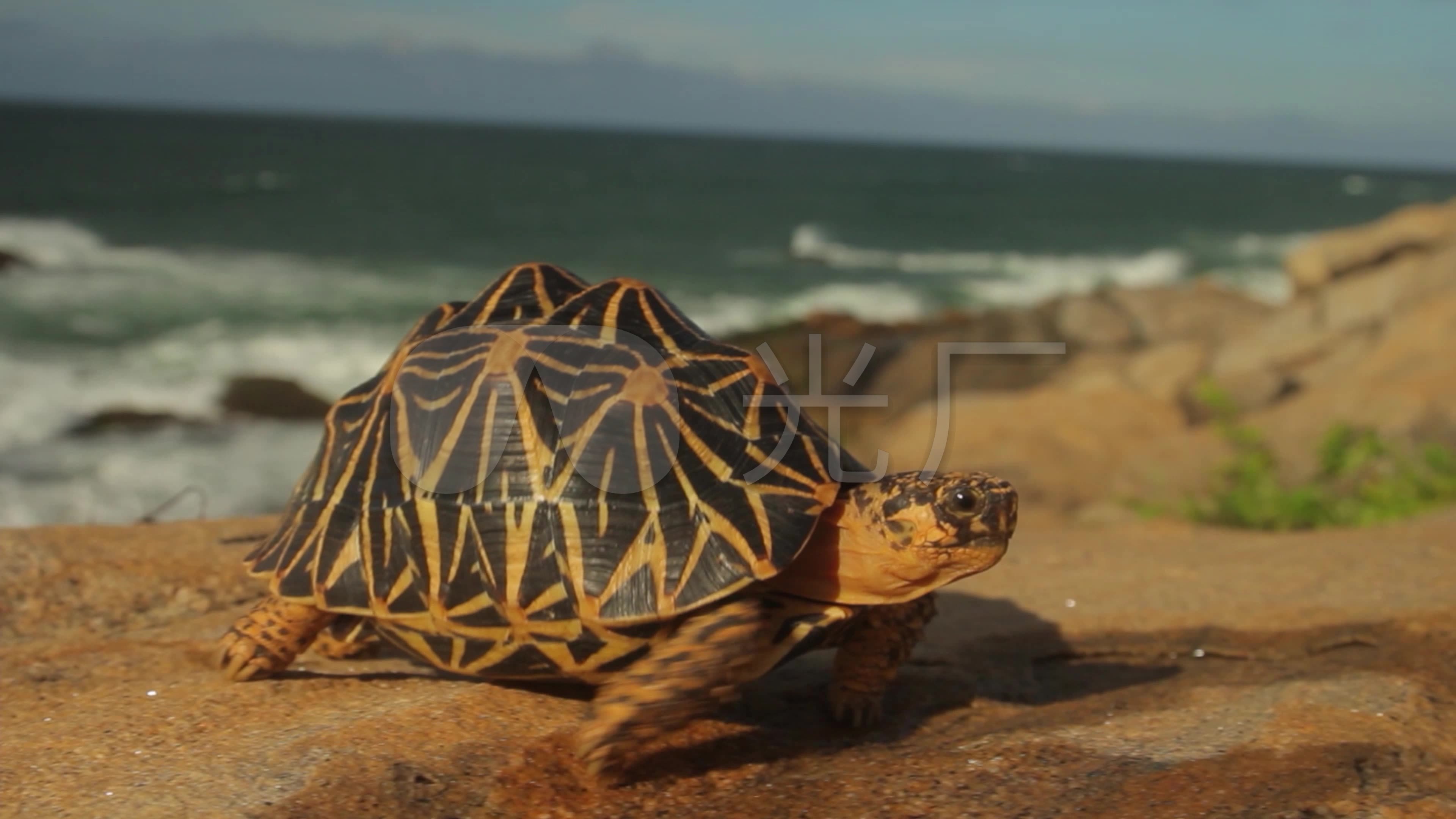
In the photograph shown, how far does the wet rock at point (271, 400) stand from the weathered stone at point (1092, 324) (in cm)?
1066

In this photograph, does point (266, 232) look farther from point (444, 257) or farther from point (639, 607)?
point (639, 607)

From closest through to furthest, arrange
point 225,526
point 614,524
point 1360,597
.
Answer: point 614,524, point 1360,597, point 225,526

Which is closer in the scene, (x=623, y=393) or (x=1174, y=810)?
(x=1174, y=810)

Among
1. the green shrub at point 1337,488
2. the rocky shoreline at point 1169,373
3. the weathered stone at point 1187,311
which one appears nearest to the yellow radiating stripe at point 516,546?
the green shrub at point 1337,488

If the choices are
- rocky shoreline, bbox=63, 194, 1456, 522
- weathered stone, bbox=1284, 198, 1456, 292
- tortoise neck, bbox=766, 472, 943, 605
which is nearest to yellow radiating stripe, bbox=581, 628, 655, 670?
tortoise neck, bbox=766, 472, 943, 605

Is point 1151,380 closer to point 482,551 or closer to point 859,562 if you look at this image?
point 859,562

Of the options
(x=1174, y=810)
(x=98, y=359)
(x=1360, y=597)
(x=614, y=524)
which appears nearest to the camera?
(x=1174, y=810)

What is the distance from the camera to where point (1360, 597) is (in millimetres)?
4066

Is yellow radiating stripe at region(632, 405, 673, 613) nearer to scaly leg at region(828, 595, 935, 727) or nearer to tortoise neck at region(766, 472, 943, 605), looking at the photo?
tortoise neck at region(766, 472, 943, 605)

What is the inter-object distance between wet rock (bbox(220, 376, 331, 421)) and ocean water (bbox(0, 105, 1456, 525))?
0.31 meters

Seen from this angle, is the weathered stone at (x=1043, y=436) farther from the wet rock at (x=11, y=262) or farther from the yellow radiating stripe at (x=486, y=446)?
the wet rock at (x=11, y=262)

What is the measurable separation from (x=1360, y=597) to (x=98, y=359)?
14196 mm

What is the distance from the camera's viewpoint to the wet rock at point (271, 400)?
42.6 ft

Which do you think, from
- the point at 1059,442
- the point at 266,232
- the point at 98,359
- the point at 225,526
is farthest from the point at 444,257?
the point at 225,526
